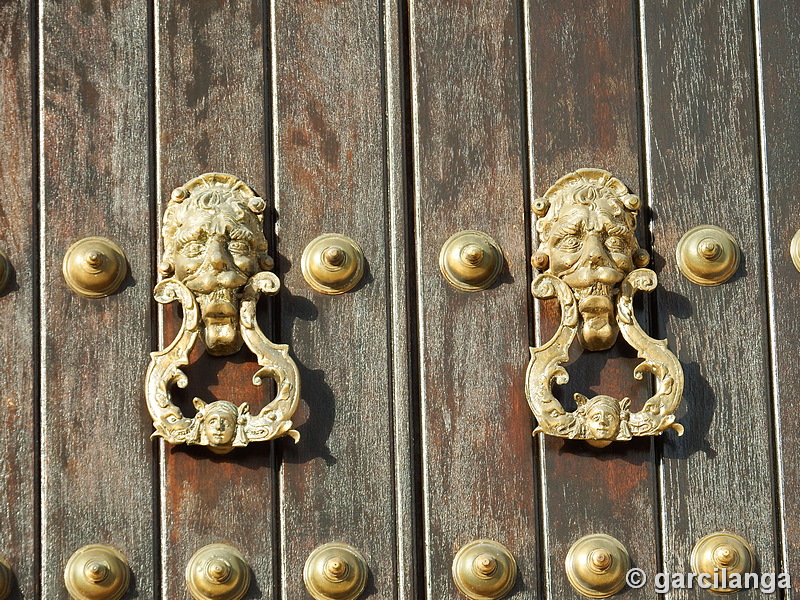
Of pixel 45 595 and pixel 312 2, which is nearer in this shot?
pixel 45 595

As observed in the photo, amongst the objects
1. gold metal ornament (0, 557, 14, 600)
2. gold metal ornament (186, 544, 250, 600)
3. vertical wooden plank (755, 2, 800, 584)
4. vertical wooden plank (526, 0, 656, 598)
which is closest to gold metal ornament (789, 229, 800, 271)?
vertical wooden plank (755, 2, 800, 584)

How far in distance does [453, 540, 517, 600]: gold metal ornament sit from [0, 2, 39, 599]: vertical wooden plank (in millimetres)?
416

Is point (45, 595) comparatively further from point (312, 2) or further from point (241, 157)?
point (312, 2)

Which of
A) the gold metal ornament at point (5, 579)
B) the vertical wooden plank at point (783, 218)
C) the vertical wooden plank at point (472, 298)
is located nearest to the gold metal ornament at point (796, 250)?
the vertical wooden plank at point (783, 218)

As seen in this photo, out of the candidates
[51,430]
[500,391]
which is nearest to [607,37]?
[500,391]

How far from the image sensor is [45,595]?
1.21 m

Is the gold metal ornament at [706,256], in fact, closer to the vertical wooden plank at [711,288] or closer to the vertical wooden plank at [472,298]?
the vertical wooden plank at [711,288]

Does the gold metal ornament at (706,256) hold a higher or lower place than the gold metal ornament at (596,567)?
higher

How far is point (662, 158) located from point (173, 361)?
Result: 0.55m

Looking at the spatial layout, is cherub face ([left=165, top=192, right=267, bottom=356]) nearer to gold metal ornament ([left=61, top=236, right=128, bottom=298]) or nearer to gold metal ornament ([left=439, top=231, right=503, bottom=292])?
gold metal ornament ([left=61, top=236, right=128, bottom=298])

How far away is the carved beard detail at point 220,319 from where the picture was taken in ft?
3.99

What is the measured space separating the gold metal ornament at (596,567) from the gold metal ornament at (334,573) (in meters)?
0.21

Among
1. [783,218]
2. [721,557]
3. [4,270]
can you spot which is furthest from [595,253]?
[4,270]

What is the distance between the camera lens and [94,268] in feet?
4.05
